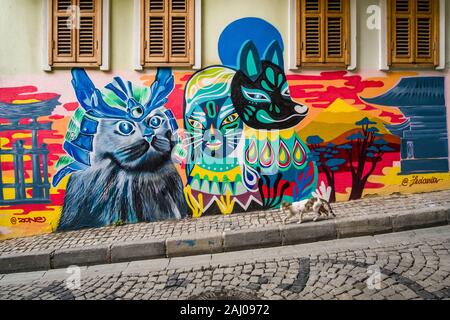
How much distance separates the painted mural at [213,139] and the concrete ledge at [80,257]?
1331mm

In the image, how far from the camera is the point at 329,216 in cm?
563

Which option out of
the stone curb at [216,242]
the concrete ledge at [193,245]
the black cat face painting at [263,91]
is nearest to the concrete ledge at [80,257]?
the stone curb at [216,242]

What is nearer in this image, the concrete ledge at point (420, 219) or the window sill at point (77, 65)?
the concrete ledge at point (420, 219)

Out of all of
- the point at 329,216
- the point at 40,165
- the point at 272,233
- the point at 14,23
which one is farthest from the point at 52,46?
the point at 329,216

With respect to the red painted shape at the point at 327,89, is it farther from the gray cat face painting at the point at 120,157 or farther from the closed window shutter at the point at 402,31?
the gray cat face painting at the point at 120,157

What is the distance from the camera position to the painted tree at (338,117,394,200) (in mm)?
6629

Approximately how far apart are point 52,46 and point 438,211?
23.3 ft

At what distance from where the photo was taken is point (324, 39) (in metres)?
6.48

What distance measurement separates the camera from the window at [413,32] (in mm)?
6574

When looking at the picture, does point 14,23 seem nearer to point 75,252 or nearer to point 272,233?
point 75,252

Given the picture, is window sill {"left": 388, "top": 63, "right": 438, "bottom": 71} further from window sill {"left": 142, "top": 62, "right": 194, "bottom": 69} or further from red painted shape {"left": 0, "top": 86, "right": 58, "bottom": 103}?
red painted shape {"left": 0, "top": 86, "right": 58, "bottom": 103}

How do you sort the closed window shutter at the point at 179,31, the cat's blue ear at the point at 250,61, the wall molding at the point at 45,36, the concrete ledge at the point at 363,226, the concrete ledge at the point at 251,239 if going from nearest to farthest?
the concrete ledge at the point at 251,239, the concrete ledge at the point at 363,226, the wall molding at the point at 45,36, the closed window shutter at the point at 179,31, the cat's blue ear at the point at 250,61

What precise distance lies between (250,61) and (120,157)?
2969mm
